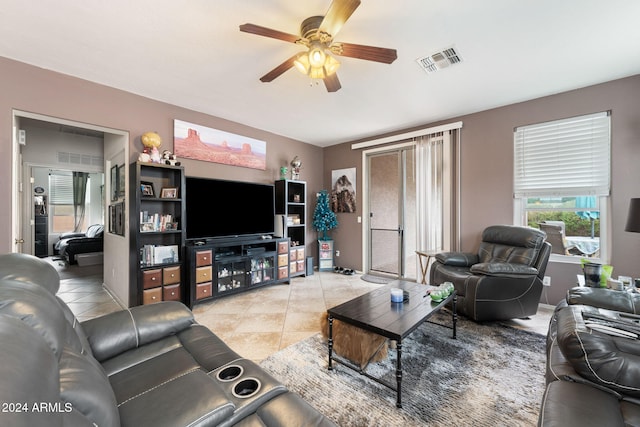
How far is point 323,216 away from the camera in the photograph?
5176mm

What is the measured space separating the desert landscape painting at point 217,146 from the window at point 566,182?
386cm

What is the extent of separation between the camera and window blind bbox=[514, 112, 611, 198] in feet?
9.62

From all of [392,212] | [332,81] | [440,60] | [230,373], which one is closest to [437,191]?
[392,212]

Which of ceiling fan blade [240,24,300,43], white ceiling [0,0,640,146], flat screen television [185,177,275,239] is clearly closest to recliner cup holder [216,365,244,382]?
ceiling fan blade [240,24,300,43]

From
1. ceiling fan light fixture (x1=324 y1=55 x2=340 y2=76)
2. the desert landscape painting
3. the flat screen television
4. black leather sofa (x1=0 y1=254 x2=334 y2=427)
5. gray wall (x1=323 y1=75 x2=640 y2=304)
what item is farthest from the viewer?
the desert landscape painting

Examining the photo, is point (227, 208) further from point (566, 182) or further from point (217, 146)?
point (566, 182)

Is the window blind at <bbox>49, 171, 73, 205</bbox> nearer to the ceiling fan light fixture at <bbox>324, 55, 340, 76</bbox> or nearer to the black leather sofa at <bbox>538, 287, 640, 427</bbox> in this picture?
the ceiling fan light fixture at <bbox>324, 55, 340, 76</bbox>

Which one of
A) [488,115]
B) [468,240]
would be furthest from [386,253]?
[488,115]

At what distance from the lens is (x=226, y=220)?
12.3 ft

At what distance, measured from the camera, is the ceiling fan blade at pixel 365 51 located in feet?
6.08

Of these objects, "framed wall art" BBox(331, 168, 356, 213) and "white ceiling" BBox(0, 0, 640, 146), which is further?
"framed wall art" BBox(331, 168, 356, 213)

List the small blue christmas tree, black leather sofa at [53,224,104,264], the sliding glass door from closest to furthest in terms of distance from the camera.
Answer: the sliding glass door < the small blue christmas tree < black leather sofa at [53,224,104,264]

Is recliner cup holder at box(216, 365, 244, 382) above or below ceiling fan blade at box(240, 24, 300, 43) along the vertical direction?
below

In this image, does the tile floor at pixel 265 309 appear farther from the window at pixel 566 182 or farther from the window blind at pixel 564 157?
the window blind at pixel 564 157
